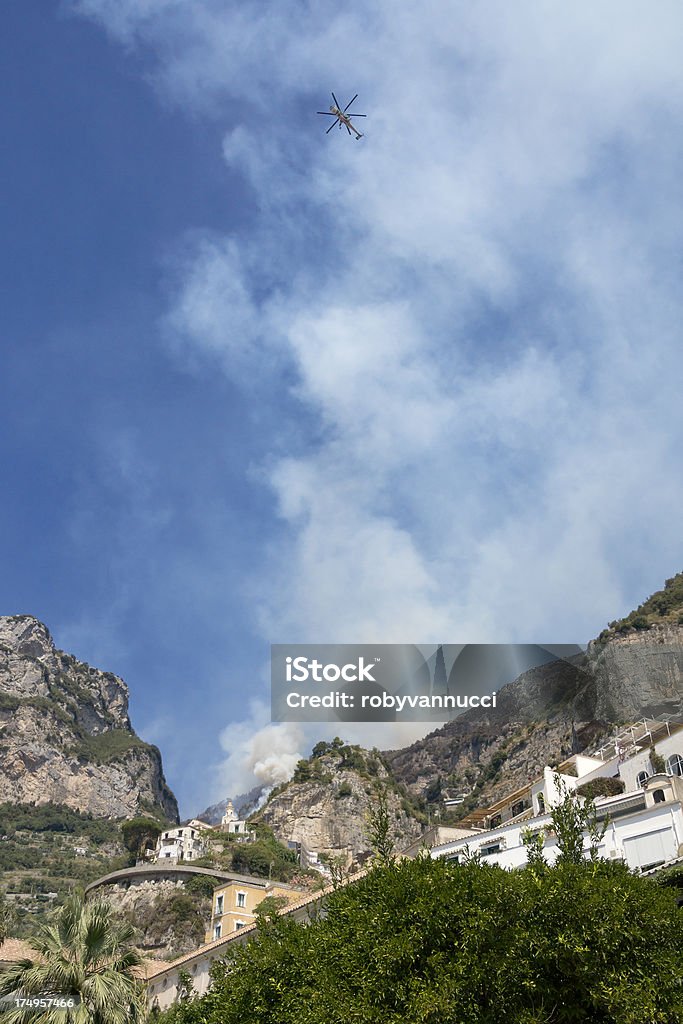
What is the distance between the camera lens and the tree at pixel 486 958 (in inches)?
653

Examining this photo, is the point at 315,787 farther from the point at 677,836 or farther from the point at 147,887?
the point at 677,836

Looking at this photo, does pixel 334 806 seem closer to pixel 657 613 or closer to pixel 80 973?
pixel 657 613

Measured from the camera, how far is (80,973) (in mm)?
22422

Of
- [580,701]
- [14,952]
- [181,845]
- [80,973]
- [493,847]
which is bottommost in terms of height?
[80,973]

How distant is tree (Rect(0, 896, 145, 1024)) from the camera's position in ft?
70.7

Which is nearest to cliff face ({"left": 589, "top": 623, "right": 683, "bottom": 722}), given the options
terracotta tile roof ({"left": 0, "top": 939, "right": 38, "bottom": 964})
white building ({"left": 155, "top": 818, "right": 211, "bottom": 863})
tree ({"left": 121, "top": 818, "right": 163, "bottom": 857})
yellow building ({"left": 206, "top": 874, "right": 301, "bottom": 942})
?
yellow building ({"left": 206, "top": 874, "right": 301, "bottom": 942})

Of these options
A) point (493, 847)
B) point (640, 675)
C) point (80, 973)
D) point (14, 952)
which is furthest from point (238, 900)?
point (640, 675)

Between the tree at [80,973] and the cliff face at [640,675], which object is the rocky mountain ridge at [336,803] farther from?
the tree at [80,973]

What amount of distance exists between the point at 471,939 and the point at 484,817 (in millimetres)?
57751

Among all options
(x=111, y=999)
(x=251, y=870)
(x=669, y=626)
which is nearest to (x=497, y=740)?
(x=669, y=626)

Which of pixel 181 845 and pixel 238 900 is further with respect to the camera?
pixel 181 845

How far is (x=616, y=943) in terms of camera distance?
56.4ft

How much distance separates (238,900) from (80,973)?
4964 centimetres

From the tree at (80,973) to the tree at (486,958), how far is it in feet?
12.5
